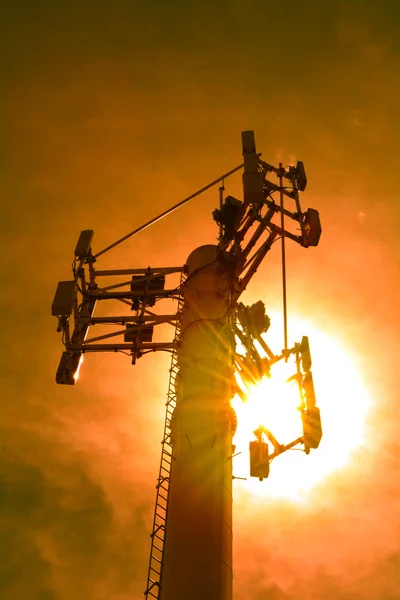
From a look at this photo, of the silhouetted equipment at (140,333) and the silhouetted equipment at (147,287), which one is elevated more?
the silhouetted equipment at (147,287)

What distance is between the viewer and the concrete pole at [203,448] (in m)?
15.3

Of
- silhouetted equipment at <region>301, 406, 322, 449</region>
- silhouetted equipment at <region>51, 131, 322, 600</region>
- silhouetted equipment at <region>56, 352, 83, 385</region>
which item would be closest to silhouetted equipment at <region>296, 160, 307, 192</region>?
silhouetted equipment at <region>51, 131, 322, 600</region>

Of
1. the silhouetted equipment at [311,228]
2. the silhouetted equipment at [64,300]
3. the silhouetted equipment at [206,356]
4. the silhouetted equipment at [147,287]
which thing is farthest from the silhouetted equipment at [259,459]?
the silhouetted equipment at [64,300]

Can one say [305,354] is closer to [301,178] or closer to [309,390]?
[309,390]

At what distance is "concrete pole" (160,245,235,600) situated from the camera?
15.3m

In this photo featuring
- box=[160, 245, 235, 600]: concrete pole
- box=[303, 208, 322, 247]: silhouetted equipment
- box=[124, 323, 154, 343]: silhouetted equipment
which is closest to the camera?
box=[160, 245, 235, 600]: concrete pole

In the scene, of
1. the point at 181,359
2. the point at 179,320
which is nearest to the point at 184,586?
the point at 181,359

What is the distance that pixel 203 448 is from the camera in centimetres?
1717

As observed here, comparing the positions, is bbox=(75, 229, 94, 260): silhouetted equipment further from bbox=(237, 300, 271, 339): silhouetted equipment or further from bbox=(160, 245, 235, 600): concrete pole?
bbox=(237, 300, 271, 339): silhouetted equipment

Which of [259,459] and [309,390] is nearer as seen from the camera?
[309,390]

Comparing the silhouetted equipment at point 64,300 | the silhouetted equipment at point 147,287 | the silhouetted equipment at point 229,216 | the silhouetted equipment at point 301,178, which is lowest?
the silhouetted equipment at point 64,300

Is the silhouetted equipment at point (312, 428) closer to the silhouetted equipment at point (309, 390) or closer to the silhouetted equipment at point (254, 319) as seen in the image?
the silhouetted equipment at point (309, 390)

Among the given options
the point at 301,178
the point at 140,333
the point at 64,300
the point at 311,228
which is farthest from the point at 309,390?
the point at 64,300

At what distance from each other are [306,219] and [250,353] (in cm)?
516
